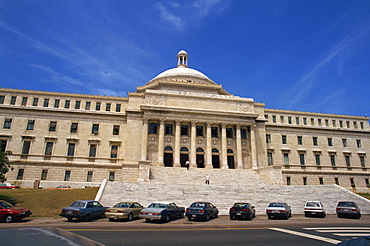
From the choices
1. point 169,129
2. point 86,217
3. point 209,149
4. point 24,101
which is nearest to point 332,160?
point 209,149

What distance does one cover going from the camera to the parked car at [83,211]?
726 inches

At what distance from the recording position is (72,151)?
158 ft

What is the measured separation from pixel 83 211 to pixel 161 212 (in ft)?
18.6

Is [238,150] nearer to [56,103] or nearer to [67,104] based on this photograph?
[67,104]

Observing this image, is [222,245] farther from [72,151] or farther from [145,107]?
[72,151]

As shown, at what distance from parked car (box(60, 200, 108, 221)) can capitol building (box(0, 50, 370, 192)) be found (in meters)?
20.7

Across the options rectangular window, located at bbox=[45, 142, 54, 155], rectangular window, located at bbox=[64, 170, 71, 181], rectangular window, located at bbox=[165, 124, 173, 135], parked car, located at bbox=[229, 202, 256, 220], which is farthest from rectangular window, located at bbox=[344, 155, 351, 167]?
rectangular window, located at bbox=[45, 142, 54, 155]

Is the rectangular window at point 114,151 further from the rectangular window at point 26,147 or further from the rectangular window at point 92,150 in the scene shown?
the rectangular window at point 26,147

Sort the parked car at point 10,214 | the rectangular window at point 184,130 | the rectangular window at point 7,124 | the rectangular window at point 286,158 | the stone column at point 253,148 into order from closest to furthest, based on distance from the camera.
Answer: the parked car at point 10,214 < the rectangular window at point 7,124 < the stone column at point 253,148 < the rectangular window at point 184,130 < the rectangular window at point 286,158

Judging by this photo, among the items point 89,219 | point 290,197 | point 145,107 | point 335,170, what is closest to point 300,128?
point 335,170

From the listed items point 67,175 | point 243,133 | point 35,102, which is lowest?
point 67,175

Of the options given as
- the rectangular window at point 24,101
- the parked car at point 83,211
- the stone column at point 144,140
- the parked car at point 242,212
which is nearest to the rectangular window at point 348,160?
the stone column at point 144,140

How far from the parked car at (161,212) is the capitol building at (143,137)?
21.5m

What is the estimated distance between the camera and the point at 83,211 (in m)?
18.7
